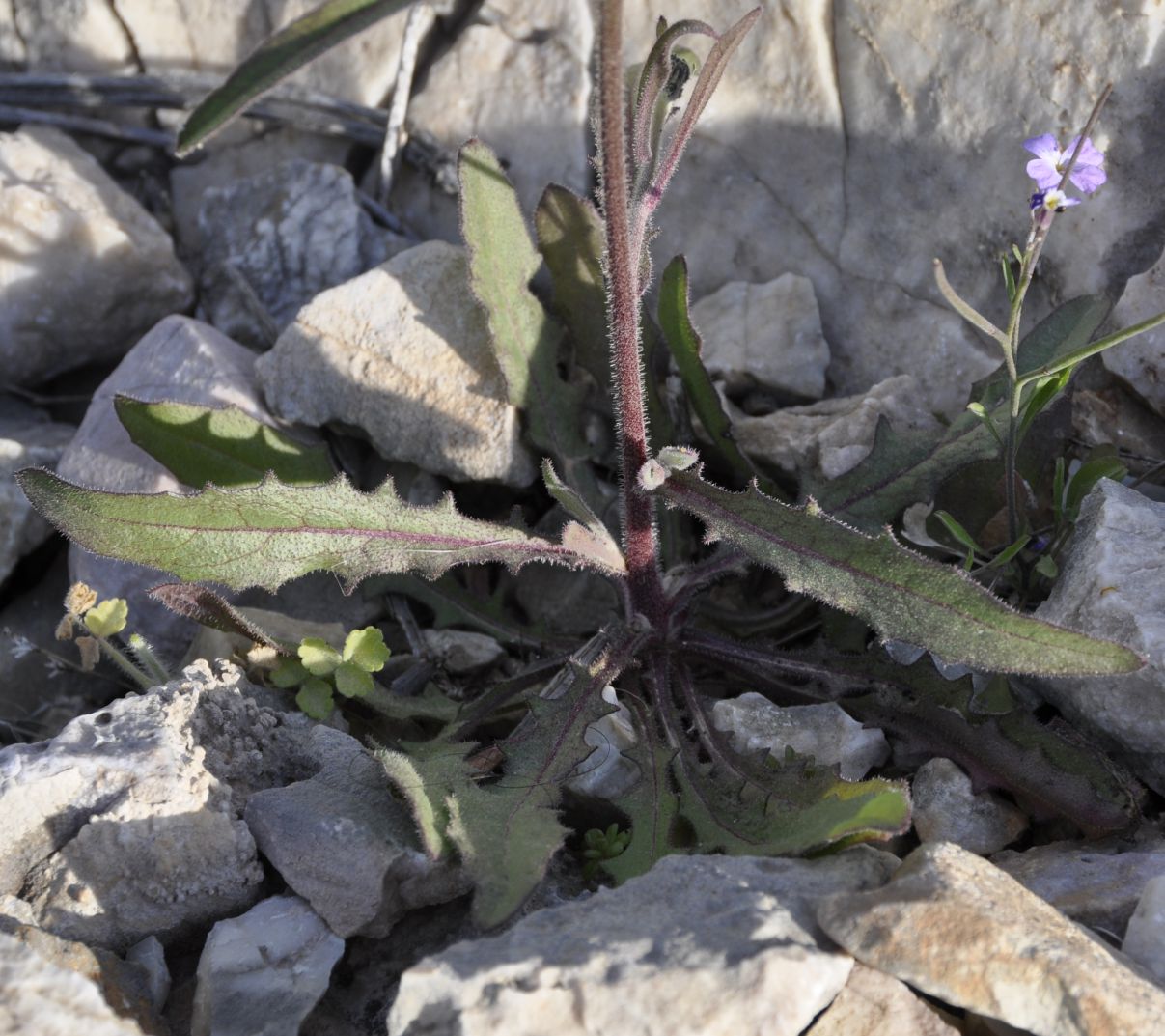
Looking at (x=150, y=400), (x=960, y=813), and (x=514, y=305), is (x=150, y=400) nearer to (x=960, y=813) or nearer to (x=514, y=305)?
(x=514, y=305)

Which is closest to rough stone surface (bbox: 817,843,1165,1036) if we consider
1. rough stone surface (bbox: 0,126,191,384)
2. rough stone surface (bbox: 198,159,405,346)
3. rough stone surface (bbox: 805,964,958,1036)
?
rough stone surface (bbox: 805,964,958,1036)

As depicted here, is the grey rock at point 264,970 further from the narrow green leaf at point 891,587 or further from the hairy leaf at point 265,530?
the narrow green leaf at point 891,587

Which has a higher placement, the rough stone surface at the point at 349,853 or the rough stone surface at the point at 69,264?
the rough stone surface at the point at 69,264

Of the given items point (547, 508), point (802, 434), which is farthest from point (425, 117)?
point (802, 434)

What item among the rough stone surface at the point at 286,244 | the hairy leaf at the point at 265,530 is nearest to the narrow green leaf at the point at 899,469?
the hairy leaf at the point at 265,530

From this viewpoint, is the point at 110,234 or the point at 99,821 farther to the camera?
the point at 110,234

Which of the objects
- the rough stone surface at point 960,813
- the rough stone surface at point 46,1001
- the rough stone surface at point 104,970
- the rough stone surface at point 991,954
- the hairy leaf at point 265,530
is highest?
the hairy leaf at point 265,530

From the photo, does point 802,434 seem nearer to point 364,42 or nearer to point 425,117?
point 425,117
